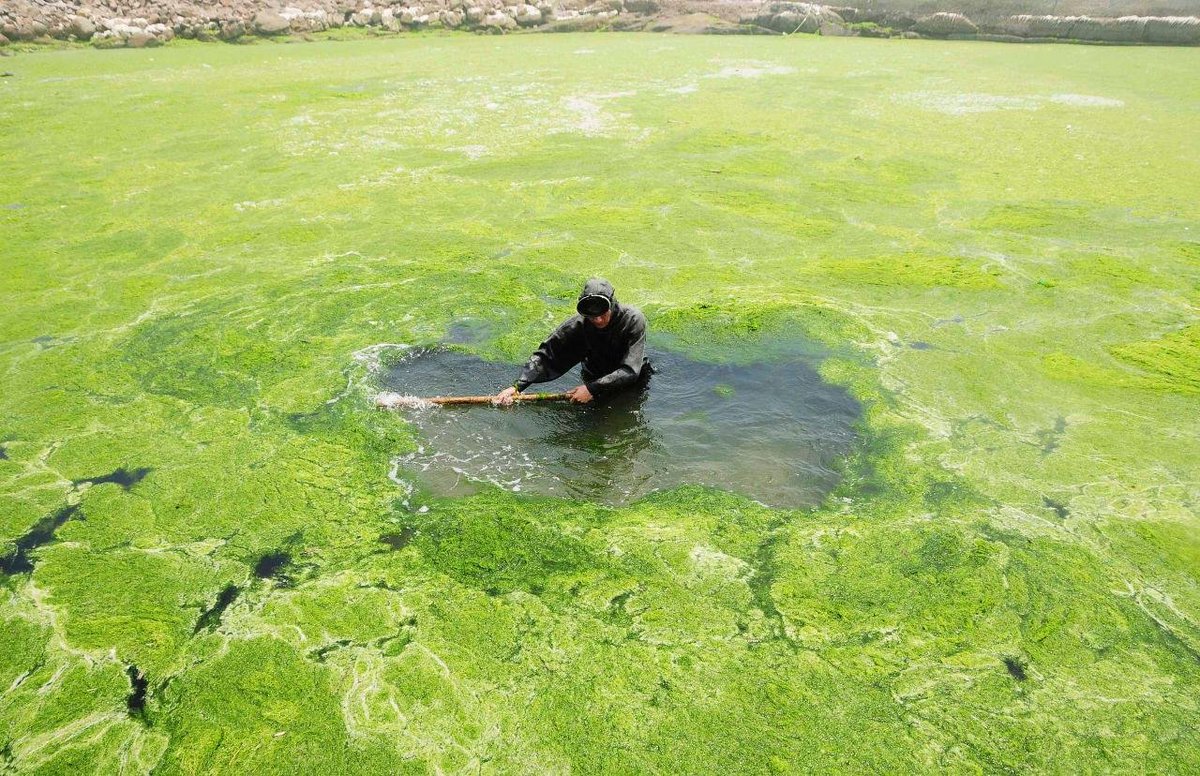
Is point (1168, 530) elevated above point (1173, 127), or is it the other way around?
point (1173, 127)

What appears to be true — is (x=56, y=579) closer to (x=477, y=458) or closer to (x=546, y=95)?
(x=477, y=458)

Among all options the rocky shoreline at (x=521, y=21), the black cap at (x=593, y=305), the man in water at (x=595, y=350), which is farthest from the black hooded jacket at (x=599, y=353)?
the rocky shoreline at (x=521, y=21)

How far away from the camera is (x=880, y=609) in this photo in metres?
2.68

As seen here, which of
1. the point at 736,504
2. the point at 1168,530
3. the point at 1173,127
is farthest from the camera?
the point at 1173,127

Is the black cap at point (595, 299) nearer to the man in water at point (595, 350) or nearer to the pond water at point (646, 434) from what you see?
the man in water at point (595, 350)

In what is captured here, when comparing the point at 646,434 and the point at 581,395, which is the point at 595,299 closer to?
the point at 581,395

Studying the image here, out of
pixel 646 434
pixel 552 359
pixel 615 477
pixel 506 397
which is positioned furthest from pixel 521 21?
pixel 615 477

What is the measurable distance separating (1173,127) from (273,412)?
10076 millimetres

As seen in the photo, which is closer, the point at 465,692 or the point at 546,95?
the point at 465,692

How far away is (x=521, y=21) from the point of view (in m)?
21.7

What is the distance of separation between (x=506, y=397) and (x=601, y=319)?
627 millimetres

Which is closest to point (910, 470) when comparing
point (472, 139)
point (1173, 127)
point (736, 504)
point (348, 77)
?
point (736, 504)

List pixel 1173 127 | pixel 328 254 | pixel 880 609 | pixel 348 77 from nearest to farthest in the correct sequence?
pixel 880 609
pixel 328 254
pixel 1173 127
pixel 348 77

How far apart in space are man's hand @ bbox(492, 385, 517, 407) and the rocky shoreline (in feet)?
56.7
